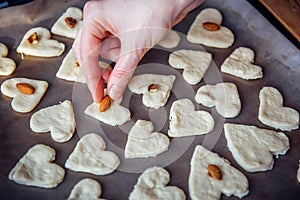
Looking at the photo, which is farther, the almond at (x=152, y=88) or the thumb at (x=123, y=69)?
the almond at (x=152, y=88)

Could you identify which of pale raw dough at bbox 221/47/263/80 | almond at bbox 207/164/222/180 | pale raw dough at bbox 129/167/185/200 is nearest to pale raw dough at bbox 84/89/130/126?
pale raw dough at bbox 129/167/185/200

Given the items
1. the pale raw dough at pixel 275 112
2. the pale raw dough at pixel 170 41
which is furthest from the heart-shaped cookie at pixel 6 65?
the pale raw dough at pixel 275 112

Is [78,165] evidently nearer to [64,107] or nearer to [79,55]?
[64,107]

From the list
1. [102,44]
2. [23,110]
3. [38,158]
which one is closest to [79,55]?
[102,44]

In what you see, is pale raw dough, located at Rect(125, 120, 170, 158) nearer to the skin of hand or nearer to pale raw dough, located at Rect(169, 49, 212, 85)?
the skin of hand

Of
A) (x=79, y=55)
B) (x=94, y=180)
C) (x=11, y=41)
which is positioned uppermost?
(x=79, y=55)

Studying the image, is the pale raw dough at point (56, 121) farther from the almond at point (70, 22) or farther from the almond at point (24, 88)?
the almond at point (70, 22)
